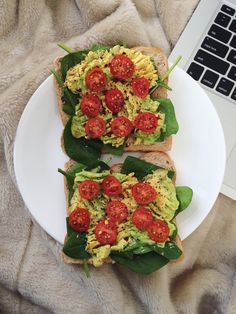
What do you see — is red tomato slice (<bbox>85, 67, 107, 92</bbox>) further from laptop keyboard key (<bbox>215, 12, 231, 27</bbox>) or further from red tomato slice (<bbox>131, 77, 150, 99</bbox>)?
laptop keyboard key (<bbox>215, 12, 231, 27</bbox>)

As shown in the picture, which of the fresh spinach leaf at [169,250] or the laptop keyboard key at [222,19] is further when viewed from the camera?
the laptop keyboard key at [222,19]

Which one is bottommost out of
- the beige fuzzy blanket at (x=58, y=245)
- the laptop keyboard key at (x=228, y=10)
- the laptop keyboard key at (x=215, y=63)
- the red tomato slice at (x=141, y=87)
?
the beige fuzzy blanket at (x=58, y=245)

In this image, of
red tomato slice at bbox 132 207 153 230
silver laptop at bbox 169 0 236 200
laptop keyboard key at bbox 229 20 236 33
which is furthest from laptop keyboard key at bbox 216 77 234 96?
red tomato slice at bbox 132 207 153 230

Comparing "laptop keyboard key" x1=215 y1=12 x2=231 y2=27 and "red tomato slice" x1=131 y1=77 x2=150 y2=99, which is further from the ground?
"laptop keyboard key" x1=215 y1=12 x2=231 y2=27

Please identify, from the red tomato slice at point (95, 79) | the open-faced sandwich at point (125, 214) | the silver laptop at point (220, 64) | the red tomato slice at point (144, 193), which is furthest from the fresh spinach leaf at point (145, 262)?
the red tomato slice at point (95, 79)

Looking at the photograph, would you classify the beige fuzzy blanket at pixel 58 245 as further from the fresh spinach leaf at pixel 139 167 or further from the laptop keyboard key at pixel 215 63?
the fresh spinach leaf at pixel 139 167

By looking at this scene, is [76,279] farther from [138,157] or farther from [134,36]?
[134,36]

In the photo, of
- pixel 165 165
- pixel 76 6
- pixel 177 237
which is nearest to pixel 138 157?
pixel 165 165
